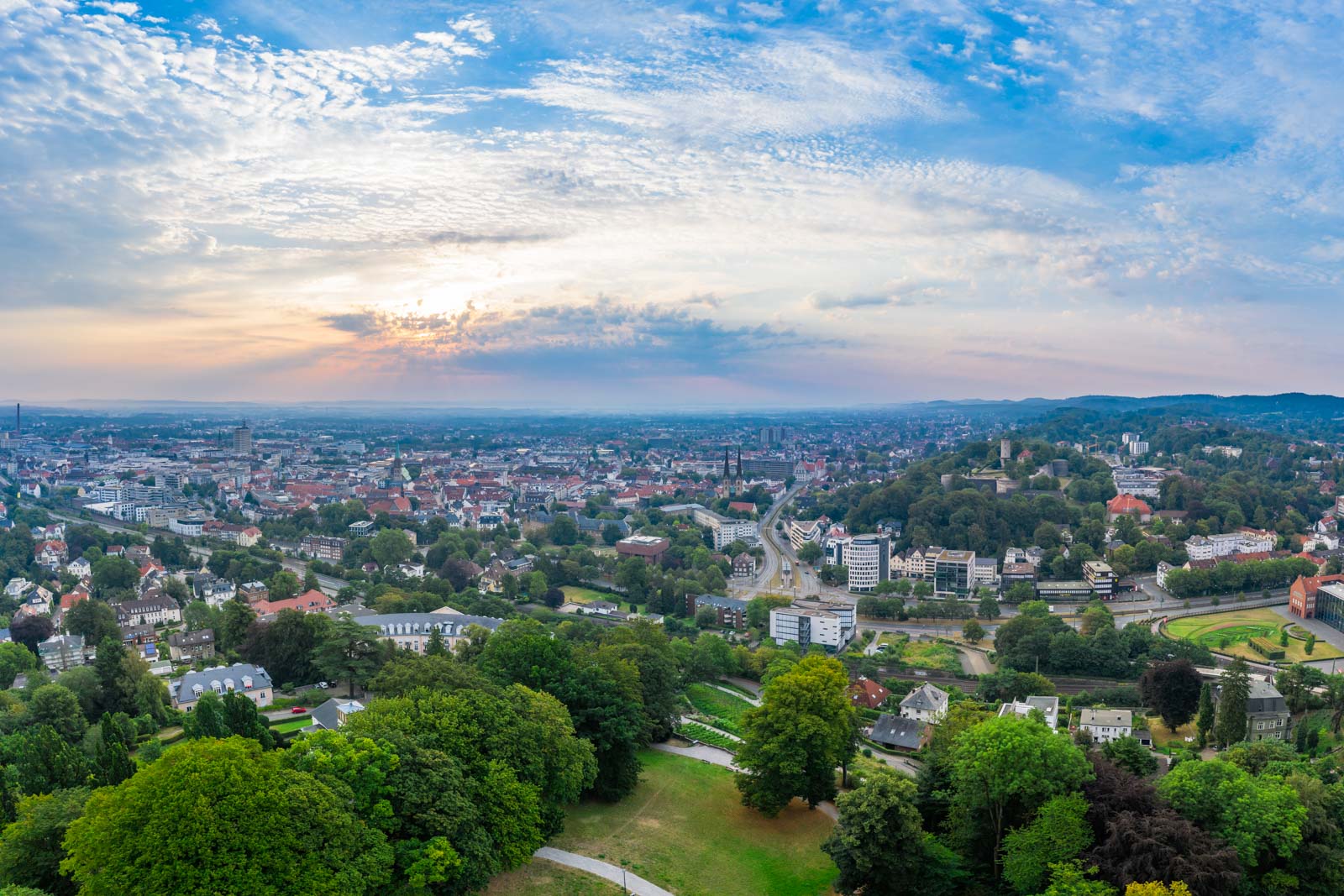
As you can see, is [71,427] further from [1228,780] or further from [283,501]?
[1228,780]

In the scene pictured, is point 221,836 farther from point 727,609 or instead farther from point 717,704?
point 727,609

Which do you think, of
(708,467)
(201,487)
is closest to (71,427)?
(201,487)

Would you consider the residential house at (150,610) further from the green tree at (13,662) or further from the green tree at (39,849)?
the green tree at (39,849)


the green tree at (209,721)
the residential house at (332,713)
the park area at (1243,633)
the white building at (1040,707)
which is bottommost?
the park area at (1243,633)

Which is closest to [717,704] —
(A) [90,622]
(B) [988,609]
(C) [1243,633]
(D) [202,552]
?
(B) [988,609]

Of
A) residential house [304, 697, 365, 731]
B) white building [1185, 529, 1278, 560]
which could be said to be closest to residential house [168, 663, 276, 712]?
residential house [304, 697, 365, 731]

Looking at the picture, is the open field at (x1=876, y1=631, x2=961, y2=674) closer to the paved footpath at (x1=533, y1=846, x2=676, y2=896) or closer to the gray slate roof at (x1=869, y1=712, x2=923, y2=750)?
the gray slate roof at (x1=869, y1=712, x2=923, y2=750)

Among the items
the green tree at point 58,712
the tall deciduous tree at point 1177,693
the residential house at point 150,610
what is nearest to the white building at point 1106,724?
the tall deciduous tree at point 1177,693
